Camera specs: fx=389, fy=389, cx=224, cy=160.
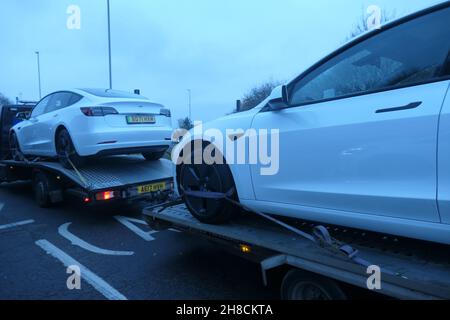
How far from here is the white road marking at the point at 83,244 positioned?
14.8ft

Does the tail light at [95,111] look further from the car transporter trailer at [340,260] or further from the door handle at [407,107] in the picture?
the door handle at [407,107]

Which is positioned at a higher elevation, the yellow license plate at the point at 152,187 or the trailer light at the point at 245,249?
the yellow license plate at the point at 152,187

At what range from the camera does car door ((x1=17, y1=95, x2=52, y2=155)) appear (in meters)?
7.44

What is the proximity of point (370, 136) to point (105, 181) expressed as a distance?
444 cm

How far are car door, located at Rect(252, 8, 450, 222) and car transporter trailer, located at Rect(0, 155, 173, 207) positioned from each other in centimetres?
266

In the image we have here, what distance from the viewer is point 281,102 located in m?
3.03

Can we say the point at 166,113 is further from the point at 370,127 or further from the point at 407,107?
the point at 407,107

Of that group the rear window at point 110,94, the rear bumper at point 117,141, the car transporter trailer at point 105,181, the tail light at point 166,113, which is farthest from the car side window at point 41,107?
the tail light at point 166,113

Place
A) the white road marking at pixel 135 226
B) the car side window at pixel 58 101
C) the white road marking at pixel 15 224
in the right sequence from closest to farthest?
the white road marking at pixel 135 226 < the white road marking at pixel 15 224 < the car side window at pixel 58 101

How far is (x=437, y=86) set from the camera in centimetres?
219
